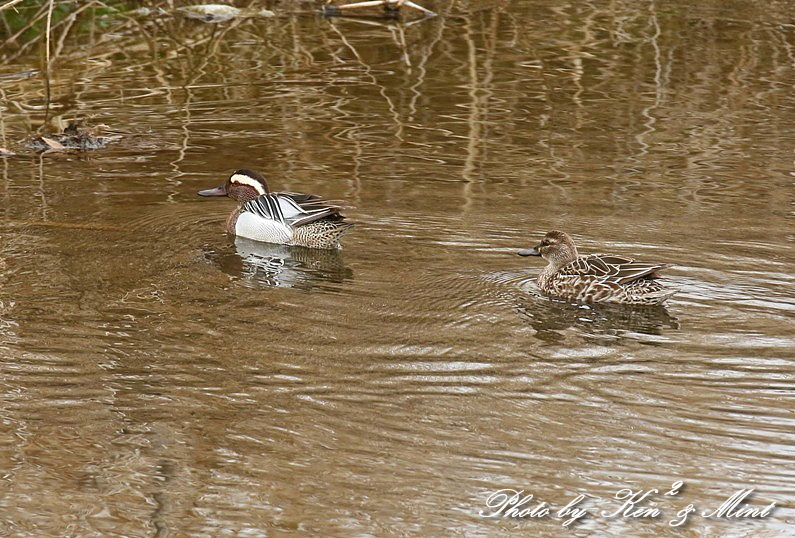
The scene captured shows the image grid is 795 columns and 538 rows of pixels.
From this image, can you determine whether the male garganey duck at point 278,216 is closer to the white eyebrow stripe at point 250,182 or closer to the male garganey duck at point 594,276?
the white eyebrow stripe at point 250,182

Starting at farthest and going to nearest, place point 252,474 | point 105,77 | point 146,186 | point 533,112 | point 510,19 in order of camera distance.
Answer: point 510,19 < point 105,77 < point 533,112 < point 146,186 < point 252,474

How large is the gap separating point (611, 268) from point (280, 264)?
258 cm

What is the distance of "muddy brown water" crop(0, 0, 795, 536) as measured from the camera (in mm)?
5539

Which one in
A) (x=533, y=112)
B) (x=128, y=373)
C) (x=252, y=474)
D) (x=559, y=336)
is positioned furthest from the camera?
(x=533, y=112)

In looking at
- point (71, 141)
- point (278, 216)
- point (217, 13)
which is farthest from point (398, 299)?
point (217, 13)

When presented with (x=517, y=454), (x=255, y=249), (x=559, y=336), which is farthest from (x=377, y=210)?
(x=517, y=454)

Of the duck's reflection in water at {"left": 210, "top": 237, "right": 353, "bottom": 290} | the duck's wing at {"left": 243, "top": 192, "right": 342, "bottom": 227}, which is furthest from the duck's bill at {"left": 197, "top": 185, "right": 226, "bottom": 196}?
the duck's reflection in water at {"left": 210, "top": 237, "right": 353, "bottom": 290}

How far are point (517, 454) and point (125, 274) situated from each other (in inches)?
150

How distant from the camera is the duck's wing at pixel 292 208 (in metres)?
9.26

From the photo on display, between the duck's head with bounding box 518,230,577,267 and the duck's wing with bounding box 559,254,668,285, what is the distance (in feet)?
0.38

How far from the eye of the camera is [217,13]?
17.4 metres

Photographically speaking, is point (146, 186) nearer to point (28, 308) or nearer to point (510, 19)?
point (28, 308)

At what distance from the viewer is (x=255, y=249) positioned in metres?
9.64

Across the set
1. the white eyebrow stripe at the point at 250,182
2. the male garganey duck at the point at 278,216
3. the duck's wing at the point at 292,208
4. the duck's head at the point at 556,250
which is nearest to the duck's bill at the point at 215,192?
the male garganey duck at the point at 278,216
